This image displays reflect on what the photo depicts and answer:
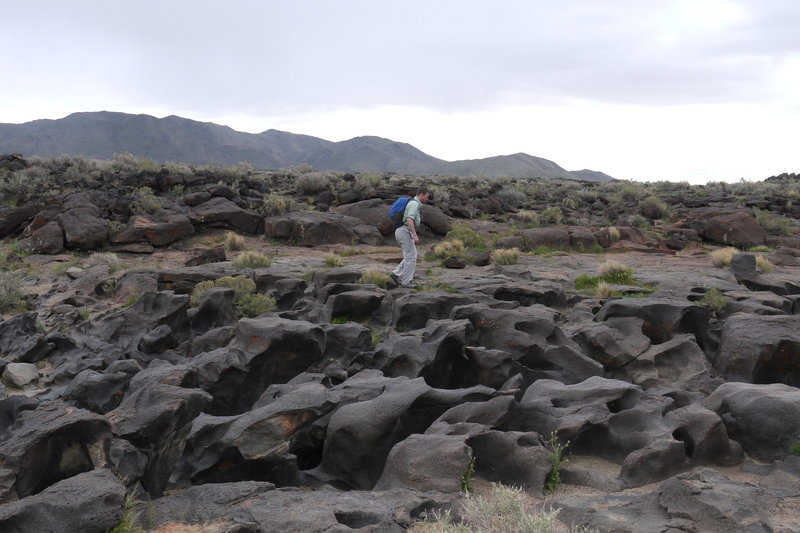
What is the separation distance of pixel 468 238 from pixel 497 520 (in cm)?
1682

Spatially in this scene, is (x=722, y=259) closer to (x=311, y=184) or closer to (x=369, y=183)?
(x=369, y=183)

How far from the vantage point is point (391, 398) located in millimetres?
6496

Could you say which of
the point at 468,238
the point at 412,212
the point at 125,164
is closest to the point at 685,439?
the point at 412,212

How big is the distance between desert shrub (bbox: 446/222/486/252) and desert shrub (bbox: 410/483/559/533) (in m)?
15.8

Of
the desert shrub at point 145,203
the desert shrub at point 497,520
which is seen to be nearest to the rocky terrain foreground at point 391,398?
the desert shrub at point 497,520

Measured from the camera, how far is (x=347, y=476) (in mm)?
6090

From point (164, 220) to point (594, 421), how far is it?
59.4ft

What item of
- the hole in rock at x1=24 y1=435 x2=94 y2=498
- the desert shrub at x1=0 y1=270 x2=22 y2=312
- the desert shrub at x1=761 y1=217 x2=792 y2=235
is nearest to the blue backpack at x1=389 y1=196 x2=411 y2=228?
the desert shrub at x1=0 y1=270 x2=22 y2=312

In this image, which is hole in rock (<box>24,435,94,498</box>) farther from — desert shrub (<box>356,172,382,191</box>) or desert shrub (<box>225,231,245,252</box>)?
desert shrub (<box>356,172,382,191</box>)

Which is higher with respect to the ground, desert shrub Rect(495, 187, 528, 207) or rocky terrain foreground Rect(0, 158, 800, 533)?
desert shrub Rect(495, 187, 528, 207)

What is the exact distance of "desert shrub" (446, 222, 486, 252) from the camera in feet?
67.1

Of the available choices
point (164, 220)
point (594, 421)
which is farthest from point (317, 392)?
point (164, 220)

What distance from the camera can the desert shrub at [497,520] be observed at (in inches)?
155

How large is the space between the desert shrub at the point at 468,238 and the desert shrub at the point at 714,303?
9740mm
